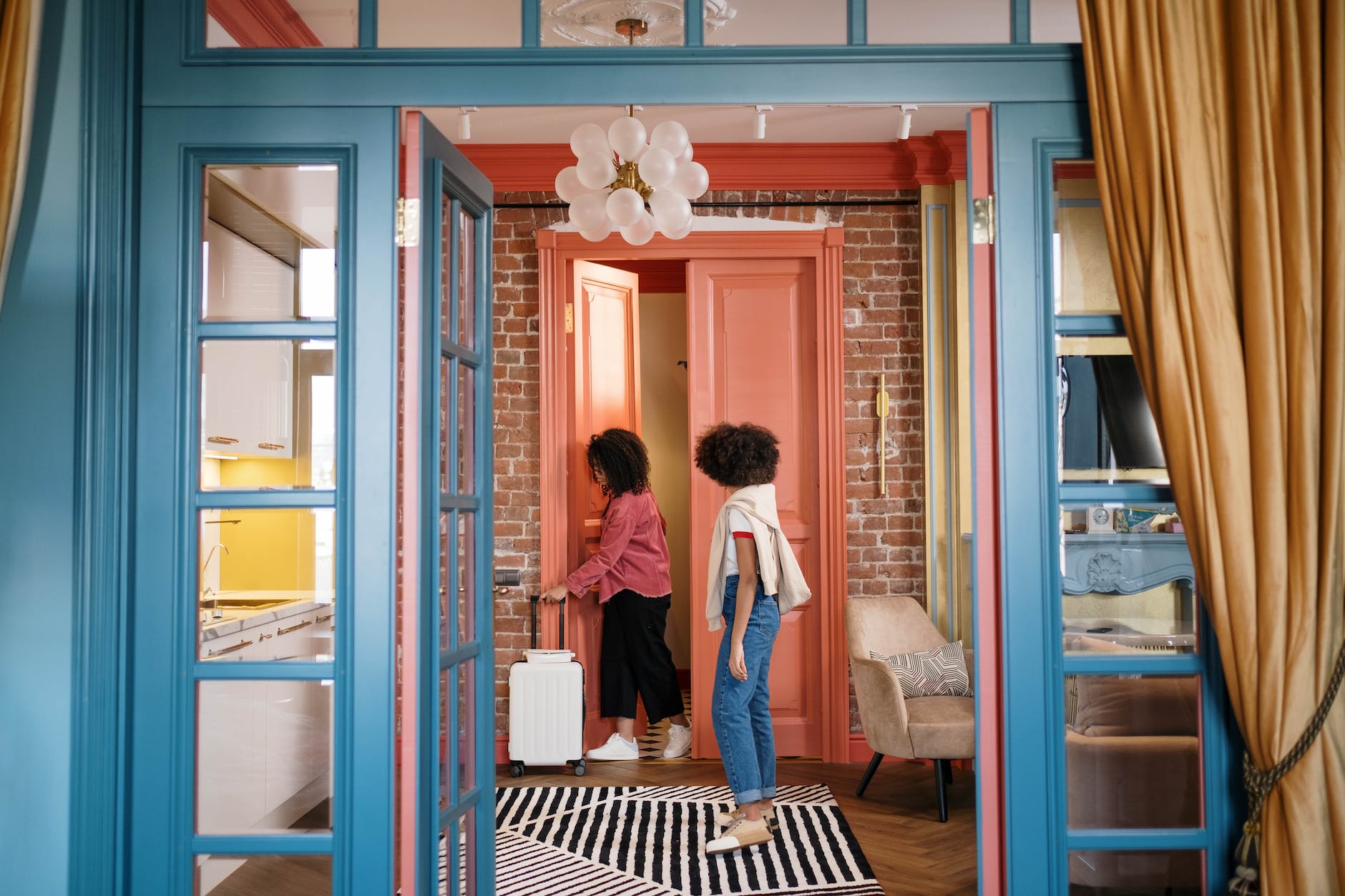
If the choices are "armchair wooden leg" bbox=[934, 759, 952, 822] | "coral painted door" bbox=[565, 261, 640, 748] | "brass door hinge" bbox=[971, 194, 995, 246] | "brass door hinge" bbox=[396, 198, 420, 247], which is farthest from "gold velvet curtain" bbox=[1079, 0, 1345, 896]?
"coral painted door" bbox=[565, 261, 640, 748]

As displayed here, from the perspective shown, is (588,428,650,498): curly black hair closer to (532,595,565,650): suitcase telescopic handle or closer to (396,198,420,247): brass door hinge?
(532,595,565,650): suitcase telescopic handle

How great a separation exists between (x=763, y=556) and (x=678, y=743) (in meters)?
2.02

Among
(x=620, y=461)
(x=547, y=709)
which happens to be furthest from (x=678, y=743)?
(x=620, y=461)

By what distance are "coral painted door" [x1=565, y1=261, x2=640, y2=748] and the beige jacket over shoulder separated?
1.48 meters

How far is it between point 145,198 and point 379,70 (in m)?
0.56

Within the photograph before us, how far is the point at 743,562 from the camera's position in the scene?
390cm

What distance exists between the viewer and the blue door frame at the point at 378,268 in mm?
2197

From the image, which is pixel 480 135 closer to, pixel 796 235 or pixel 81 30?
pixel 796 235

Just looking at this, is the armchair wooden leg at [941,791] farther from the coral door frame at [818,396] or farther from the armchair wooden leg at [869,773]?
the coral door frame at [818,396]

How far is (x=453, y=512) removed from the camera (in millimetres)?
2689

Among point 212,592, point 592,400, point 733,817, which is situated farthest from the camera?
point 592,400

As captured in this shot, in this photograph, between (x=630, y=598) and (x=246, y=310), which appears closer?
(x=246, y=310)

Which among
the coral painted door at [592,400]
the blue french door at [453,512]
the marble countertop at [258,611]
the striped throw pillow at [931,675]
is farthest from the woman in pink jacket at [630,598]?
the marble countertop at [258,611]

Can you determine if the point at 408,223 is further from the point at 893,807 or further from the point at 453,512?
the point at 893,807
